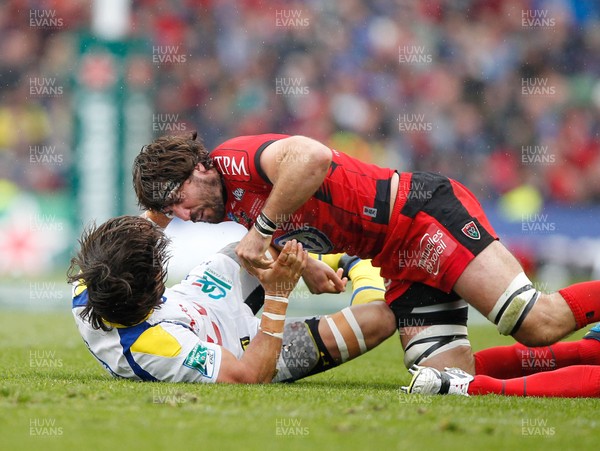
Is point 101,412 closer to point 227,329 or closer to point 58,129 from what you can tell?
point 227,329

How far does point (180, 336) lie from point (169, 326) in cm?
10

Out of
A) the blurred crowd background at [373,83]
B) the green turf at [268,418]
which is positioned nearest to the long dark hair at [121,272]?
the green turf at [268,418]

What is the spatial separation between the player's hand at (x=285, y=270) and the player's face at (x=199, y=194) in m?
0.50

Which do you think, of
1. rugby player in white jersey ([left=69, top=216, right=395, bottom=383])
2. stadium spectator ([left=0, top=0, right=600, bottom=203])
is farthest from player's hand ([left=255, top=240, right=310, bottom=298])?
stadium spectator ([left=0, top=0, right=600, bottom=203])

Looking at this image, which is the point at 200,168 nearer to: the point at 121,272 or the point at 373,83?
the point at 121,272

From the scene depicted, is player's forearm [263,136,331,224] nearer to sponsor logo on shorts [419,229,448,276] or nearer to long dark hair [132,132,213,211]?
long dark hair [132,132,213,211]

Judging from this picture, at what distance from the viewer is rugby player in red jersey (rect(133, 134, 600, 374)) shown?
5117mm

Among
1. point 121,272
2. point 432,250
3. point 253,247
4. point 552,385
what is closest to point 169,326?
point 121,272

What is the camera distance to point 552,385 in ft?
16.4

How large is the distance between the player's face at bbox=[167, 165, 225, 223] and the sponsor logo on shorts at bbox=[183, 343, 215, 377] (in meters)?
0.78

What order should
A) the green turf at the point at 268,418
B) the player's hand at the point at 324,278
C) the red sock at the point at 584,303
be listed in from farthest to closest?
1. the player's hand at the point at 324,278
2. the red sock at the point at 584,303
3. the green turf at the point at 268,418

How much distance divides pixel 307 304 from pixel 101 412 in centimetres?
835

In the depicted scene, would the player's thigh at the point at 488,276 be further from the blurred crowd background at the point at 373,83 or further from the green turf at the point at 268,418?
the blurred crowd background at the point at 373,83

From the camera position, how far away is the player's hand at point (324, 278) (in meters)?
5.92
